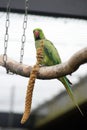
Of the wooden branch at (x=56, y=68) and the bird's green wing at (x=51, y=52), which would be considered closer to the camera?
the wooden branch at (x=56, y=68)

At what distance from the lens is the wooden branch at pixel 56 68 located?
4.97ft

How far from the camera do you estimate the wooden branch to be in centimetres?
152

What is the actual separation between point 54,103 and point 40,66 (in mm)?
2543

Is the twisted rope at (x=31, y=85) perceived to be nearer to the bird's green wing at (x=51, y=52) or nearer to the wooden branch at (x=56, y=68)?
the wooden branch at (x=56, y=68)

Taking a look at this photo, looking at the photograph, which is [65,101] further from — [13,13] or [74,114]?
[13,13]

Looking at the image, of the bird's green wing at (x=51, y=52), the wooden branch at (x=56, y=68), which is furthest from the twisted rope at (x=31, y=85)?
the bird's green wing at (x=51, y=52)

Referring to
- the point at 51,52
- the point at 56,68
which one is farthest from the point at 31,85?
the point at 51,52

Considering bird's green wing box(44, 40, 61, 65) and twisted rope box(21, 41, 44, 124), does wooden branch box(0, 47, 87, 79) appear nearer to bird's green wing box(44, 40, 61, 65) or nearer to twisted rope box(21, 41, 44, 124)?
twisted rope box(21, 41, 44, 124)

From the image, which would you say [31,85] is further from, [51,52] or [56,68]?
[51,52]

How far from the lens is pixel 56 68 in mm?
1594

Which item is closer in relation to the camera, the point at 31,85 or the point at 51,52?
the point at 31,85

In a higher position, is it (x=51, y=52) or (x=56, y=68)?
(x=56, y=68)

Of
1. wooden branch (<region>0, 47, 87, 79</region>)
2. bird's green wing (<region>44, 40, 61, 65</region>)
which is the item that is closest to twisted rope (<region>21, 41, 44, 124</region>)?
wooden branch (<region>0, 47, 87, 79</region>)

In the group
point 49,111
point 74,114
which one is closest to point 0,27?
point 74,114
